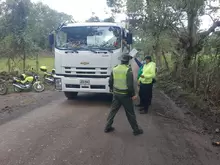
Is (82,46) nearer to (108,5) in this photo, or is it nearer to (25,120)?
(25,120)

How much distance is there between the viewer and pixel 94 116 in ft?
25.8

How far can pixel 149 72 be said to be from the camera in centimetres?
823

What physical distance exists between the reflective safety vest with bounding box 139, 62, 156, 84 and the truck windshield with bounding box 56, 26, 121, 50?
1.22 metres

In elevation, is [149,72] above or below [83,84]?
above

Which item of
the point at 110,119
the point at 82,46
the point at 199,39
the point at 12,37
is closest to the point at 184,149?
the point at 110,119

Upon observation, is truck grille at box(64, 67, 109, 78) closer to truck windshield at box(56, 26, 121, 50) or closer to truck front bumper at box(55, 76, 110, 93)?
truck front bumper at box(55, 76, 110, 93)

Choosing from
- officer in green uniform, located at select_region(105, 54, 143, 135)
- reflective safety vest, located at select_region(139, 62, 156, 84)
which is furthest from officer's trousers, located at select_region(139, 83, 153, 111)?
officer in green uniform, located at select_region(105, 54, 143, 135)

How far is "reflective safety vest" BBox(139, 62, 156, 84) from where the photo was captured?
8.22m

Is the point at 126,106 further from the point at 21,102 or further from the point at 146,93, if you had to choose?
the point at 21,102

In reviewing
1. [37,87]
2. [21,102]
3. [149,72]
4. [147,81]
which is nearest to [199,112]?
[147,81]

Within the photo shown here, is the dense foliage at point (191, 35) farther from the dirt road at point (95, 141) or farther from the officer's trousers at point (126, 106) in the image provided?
the officer's trousers at point (126, 106)

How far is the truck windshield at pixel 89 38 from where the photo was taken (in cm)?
889

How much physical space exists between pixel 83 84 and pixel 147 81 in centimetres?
211

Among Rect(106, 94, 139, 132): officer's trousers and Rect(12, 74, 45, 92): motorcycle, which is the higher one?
Rect(106, 94, 139, 132): officer's trousers
